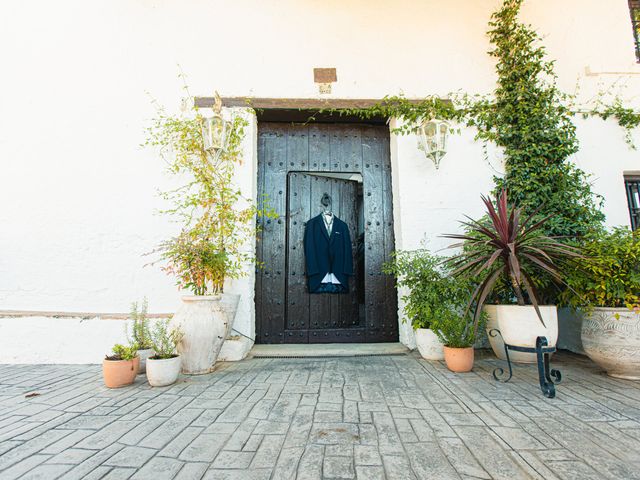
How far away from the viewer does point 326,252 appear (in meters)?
3.61

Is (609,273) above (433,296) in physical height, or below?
above

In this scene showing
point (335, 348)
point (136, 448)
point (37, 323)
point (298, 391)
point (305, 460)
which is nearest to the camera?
point (305, 460)

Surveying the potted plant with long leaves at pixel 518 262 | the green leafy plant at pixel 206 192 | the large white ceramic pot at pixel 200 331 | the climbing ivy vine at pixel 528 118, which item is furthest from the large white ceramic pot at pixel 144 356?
the climbing ivy vine at pixel 528 118

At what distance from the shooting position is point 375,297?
3484mm

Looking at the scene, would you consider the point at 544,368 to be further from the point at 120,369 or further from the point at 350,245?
the point at 120,369

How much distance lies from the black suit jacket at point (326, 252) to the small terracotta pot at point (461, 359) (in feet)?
5.09

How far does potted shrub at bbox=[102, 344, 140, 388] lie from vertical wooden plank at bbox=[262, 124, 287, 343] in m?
1.39

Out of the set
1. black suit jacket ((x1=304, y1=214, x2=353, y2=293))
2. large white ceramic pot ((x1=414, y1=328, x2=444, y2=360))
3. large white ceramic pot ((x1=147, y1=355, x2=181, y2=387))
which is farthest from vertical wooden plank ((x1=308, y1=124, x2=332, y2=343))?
large white ceramic pot ((x1=147, y1=355, x2=181, y2=387))

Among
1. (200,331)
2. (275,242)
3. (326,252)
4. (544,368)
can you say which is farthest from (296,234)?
(544,368)

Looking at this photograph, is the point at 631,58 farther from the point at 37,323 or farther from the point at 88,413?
the point at 37,323

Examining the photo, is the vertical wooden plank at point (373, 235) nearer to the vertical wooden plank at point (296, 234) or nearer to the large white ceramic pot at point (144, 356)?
the vertical wooden plank at point (296, 234)

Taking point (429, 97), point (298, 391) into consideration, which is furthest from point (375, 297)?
point (429, 97)

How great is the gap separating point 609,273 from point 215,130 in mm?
3445

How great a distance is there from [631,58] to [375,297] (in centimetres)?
410
